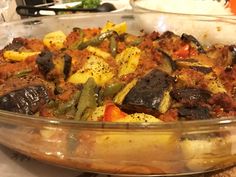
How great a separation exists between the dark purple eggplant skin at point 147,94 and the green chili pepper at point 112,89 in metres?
0.10

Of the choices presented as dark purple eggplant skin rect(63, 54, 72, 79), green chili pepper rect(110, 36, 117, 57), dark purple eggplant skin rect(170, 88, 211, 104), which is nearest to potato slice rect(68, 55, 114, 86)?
dark purple eggplant skin rect(63, 54, 72, 79)

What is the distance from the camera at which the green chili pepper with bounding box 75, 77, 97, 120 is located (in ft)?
3.55

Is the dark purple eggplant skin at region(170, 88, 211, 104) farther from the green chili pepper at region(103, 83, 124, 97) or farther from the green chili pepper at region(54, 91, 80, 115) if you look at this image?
the green chili pepper at region(54, 91, 80, 115)

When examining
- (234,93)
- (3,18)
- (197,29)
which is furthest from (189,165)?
(3,18)

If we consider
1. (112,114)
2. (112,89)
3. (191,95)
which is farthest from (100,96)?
(191,95)

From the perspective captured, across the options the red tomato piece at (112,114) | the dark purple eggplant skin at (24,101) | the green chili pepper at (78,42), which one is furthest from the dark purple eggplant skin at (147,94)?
the green chili pepper at (78,42)

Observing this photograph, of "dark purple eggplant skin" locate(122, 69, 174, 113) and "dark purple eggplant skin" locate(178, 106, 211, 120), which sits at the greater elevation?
"dark purple eggplant skin" locate(122, 69, 174, 113)

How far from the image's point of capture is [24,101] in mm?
1071

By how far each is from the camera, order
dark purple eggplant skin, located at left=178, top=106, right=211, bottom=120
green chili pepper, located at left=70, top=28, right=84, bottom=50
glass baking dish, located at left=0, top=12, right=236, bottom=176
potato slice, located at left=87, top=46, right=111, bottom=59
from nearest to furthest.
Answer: glass baking dish, located at left=0, top=12, right=236, bottom=176, dark purple eggplant skin, located at left=178, top=106, right=211, bottom=120, potato slice, located at left=87, top=46, right=111, bottom=59, green chili pepper, located at left=70, top=28, right=84, bottom=50

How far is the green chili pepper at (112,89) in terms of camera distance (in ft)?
3.83

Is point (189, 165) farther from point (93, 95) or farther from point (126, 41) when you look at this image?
point (126, 41)

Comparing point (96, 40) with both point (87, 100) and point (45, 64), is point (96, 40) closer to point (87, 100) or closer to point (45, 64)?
point (45, 64)

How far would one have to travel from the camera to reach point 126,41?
1.53 meters

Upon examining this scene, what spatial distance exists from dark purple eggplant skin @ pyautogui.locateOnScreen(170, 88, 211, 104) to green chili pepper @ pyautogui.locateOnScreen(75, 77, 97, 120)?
0.76ft
